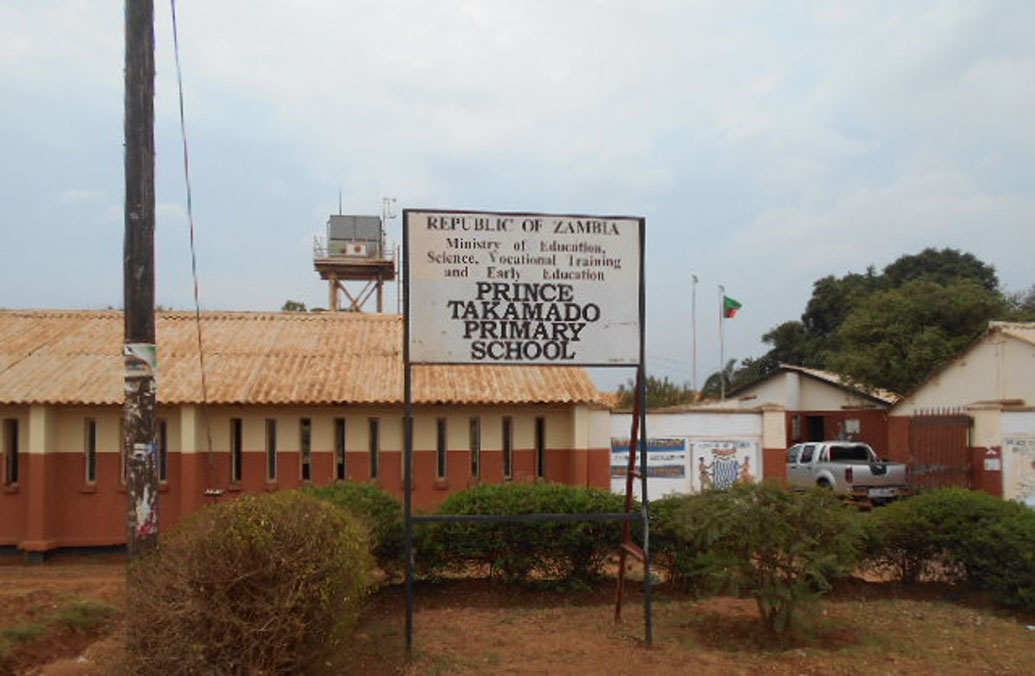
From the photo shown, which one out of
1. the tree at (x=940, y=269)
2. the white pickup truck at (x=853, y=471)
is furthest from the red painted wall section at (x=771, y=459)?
the tree at (x=940, y=269)

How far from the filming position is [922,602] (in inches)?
351

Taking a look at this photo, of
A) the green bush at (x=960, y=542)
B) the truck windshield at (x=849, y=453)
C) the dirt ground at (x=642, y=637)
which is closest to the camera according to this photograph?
the dirt ground at (x=642, y=637)

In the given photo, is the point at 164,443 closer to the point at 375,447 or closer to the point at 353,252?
the point at 375,447

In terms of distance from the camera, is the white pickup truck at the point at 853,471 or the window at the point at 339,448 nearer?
the window at the point at 339,448

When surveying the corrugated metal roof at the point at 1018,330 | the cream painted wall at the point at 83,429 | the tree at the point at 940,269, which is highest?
the tree at the point at 940,269

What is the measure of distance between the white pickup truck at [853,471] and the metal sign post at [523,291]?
44.2 feet

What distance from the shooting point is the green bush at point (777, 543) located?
7250 mm

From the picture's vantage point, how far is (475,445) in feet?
53.1

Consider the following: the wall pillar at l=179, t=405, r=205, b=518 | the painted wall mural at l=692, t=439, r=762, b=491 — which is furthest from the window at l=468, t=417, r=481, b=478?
the wall pillar at l=179, t=405, r=205, b=518

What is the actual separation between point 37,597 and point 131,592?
22.1ft

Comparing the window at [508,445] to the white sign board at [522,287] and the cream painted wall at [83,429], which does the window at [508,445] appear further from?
the white sign board at [522,287]

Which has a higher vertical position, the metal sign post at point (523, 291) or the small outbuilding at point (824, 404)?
the metal sign post at point (523, 291)

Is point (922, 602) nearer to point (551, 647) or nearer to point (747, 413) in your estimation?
point (551, 647)

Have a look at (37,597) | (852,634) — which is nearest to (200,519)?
(852,634)
